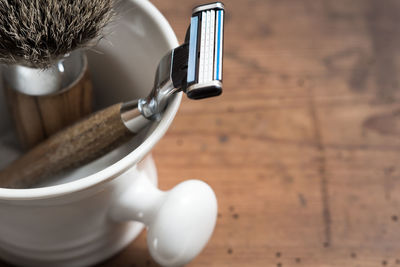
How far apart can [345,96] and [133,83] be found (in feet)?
0.78

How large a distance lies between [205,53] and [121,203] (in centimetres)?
14

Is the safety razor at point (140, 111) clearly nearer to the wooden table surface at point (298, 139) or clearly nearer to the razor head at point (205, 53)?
the razor head at point (205, 53)

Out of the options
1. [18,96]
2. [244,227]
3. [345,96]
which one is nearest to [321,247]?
[244,227]

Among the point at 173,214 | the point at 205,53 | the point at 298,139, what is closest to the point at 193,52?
the point at 205,53

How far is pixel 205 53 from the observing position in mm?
373

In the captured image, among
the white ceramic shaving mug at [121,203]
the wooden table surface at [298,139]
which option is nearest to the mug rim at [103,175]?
the white ceramic shaving mug at [121,203]

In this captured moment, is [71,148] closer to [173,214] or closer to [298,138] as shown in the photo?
[173,214]

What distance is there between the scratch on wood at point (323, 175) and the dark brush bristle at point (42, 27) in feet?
0.89

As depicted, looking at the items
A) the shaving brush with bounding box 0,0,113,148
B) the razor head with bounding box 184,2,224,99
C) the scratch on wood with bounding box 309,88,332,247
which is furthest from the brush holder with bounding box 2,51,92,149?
the scratch on wood with bounding box 309,88,332,247

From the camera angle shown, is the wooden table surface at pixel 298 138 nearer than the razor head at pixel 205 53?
No

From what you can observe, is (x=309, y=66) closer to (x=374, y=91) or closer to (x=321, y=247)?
(x=374, y=91)

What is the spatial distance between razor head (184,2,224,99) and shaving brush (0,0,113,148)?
7cm

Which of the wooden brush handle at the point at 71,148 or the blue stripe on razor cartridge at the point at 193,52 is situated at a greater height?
the blue stripe on razor cartridge at the point at 193,52

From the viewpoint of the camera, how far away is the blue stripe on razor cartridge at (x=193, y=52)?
0.37 meters
